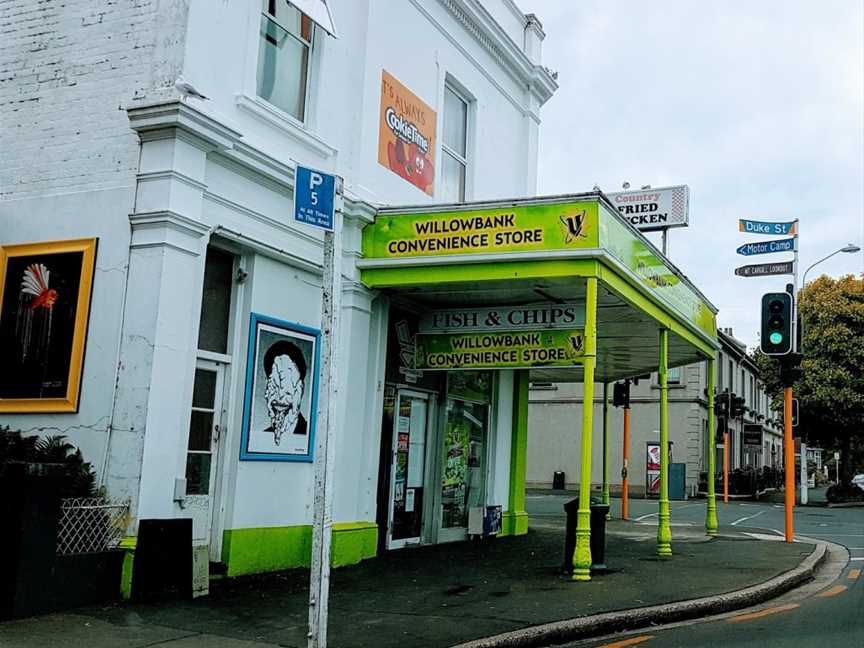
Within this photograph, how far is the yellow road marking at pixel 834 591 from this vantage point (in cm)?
1030

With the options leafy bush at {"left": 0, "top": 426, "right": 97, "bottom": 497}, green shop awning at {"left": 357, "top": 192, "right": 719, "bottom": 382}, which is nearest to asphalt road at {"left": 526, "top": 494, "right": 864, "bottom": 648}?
green shop awning at {"left": 357, "top": 192, "right": 719, "bottom": 382}

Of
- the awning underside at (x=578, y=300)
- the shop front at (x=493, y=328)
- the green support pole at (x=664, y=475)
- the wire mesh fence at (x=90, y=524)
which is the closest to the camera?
the wire mesh fence at (x=90, y=524)

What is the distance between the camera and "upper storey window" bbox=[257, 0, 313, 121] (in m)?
10.5

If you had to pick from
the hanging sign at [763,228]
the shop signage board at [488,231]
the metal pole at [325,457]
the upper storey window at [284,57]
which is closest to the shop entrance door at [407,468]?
the shop signage board at [488,231]

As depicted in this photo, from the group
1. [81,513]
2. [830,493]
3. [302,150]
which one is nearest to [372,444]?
[302,150]

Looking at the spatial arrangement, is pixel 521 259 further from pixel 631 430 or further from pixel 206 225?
pixel 631 430

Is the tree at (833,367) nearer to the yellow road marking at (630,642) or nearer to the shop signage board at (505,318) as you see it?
the shop signage board at (505,318)

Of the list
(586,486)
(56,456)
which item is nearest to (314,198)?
(56,456)

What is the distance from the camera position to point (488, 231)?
10.8 m

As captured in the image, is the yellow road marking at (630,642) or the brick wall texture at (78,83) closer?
the yellow road marking at (630,642)

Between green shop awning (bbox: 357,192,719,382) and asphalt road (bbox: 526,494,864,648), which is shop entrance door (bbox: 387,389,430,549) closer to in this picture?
green shop awning (bbox: 357,192,719,382)

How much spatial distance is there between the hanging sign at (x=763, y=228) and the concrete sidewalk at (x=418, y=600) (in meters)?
5.81

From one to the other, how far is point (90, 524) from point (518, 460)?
9.88 meters

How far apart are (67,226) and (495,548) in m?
7.92
